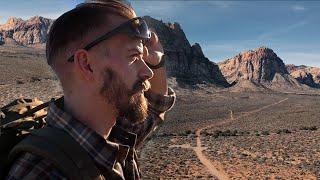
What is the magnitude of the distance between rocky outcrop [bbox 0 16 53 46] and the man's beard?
16398 centimetres

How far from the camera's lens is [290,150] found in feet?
91.8

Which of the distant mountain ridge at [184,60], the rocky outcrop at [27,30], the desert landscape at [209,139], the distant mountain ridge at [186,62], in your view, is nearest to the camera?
the desert landscape at [209,139]

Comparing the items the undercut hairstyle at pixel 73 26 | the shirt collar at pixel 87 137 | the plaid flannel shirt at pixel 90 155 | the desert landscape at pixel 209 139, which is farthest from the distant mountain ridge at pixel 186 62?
the shirt collar at pixel 87 137

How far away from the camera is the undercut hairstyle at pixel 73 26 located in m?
1.71

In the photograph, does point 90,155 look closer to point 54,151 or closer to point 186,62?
point 54,151

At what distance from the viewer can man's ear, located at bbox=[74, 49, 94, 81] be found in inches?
66.0

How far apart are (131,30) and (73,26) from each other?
0.21m

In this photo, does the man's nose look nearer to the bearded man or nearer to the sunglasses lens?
the bearded man

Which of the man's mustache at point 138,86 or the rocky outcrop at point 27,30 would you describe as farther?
the rocky outcrop at point 27,30

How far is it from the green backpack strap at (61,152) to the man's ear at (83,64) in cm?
24

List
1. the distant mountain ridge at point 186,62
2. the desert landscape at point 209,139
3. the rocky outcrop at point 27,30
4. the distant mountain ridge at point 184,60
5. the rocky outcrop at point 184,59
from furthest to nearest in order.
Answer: the rocky outcrop at point 27,30 → the distant mountain ridge at point 186,62 → the rocky outcrop at point 184,59 → the distant mountain ridge at point 184,60 → the desert landscape at point 209,139

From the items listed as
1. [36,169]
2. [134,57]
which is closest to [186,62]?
[134,57]

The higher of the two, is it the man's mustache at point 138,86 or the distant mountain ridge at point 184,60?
the distant mountain ridge at point 184,60

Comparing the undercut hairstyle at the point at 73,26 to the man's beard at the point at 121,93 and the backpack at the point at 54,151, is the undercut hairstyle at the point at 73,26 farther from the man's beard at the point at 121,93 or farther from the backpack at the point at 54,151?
the backpack at the point at 54,151
